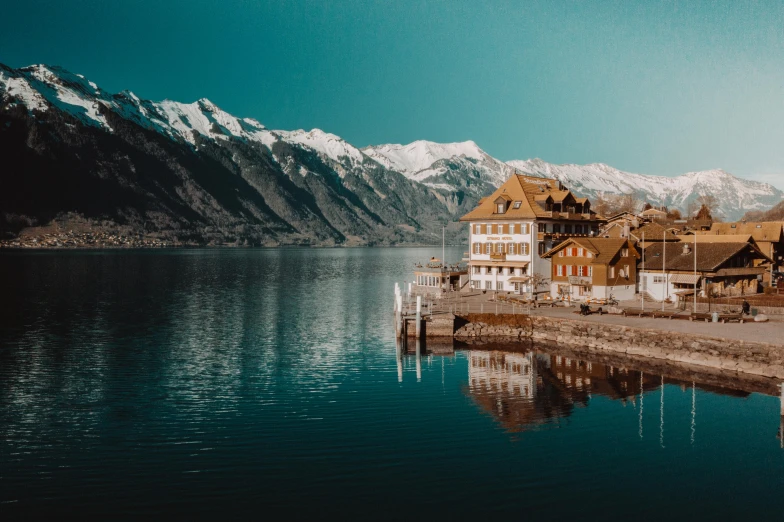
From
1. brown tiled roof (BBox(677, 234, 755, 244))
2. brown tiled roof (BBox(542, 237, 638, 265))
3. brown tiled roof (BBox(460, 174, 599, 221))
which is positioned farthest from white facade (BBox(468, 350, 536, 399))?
brown tiled roof (BBox(460, 174, 599, 221))

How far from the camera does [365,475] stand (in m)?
31.7

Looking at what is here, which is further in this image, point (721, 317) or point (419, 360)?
point (721, 317)

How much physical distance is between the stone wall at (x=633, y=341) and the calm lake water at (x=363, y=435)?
4.45m

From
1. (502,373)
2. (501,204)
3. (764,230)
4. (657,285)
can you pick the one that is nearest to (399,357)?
(502,373)

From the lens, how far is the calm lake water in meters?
28.9

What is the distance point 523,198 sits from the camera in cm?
10031

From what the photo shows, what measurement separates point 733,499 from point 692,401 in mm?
16377

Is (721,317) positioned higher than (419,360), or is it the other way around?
(721,317)

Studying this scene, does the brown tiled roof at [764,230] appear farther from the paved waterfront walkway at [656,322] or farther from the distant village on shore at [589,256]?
the paved waterfront walkway at [656,322]

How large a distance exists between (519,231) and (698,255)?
24.6 meters

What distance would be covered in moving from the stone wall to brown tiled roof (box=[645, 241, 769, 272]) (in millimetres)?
20293

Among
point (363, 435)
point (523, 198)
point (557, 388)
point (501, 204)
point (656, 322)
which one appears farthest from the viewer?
point (501, 204)

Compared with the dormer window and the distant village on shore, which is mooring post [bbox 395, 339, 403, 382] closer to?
the distant village on shore

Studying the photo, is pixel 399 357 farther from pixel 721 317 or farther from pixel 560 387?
pixel 721 317
